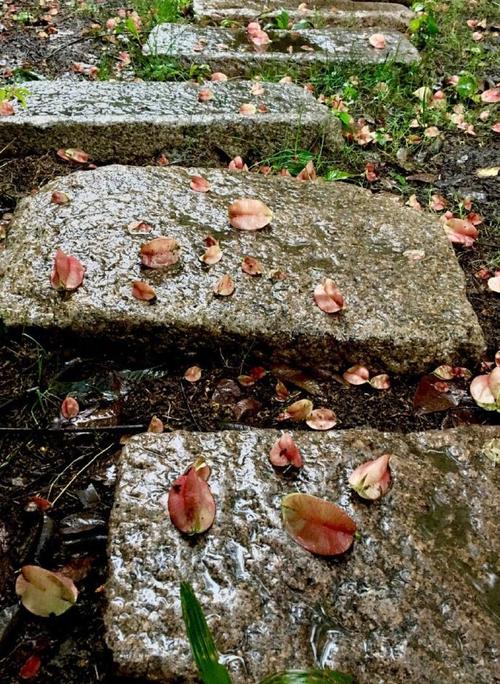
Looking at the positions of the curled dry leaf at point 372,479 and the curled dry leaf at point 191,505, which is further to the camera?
the curled dry leaf at point 372,479

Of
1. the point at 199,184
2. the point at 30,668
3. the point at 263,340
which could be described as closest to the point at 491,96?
the point at 199,184

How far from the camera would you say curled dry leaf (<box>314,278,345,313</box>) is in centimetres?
202

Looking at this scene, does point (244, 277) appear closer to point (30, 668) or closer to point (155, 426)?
point (155, 426)

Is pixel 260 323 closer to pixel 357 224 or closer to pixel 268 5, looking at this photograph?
pixel 357 224

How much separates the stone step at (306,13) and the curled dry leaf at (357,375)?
349 centimetres

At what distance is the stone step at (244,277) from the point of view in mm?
1972

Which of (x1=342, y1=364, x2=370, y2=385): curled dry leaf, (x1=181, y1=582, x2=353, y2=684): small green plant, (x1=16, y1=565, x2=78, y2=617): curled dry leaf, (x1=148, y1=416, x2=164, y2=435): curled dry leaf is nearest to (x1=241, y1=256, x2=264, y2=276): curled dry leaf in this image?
(x1=342, y1=364, x2=370, y2=385): curled dry leaf

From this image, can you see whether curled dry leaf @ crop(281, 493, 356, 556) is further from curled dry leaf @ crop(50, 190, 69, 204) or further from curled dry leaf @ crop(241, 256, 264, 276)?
curled dry leaf @ crop(50, 190, 69, 204)

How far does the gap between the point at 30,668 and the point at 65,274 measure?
1.17 m

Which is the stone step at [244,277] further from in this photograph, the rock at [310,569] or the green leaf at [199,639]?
the green leaf at [199,639]

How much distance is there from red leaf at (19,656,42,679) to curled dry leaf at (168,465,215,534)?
45cm

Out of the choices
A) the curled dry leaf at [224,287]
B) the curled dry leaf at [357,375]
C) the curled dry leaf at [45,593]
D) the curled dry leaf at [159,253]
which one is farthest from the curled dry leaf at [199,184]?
the curled dry leaf at [45,593]

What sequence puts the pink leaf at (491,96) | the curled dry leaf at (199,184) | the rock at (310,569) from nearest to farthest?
1. the rock at (310,569)
2. the curled dry leaf at (199,184)
3. the pink leaf at (491,96)

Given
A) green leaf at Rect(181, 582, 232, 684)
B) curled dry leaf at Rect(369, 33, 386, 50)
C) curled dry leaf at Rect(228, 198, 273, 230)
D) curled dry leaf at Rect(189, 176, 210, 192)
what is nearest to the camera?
green leaf at Rect(181, 582, 232, 684)
